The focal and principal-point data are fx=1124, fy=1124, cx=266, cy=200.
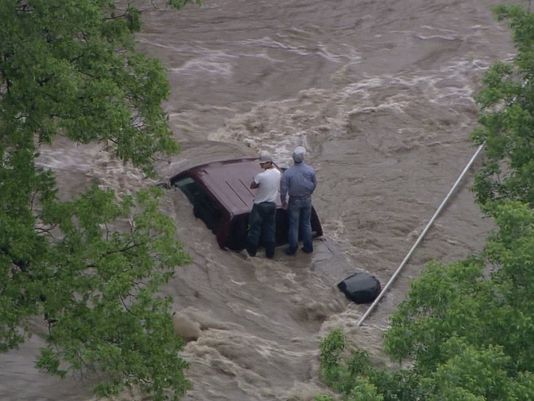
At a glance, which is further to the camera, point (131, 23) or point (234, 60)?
point (234, 60)

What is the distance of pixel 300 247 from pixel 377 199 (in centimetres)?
277

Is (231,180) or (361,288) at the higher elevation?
(231,180)

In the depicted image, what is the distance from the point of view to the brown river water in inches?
523

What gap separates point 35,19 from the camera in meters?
8.26

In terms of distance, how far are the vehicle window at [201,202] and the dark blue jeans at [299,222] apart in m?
0.96

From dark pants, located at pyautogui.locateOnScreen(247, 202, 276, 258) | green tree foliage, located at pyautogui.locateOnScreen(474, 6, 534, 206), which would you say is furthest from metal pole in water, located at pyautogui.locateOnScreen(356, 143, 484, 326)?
green tree foliage, located at pyautogui.locateOnScreen(474, 6, 534, 206)

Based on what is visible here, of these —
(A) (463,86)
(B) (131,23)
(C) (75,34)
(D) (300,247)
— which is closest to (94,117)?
(C) (75,34)

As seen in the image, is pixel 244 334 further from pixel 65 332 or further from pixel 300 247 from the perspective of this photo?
pixel 65 332

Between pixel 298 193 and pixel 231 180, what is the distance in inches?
43.1

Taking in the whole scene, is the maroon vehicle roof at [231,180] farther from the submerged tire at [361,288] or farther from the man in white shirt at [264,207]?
the submerged tire at [361,288]

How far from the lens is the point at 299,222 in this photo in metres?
15.3

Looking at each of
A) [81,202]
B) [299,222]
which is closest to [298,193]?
[299,222]

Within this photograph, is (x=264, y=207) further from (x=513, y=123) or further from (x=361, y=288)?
(x=513, y=123)

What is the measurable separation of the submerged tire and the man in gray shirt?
2.99ft
